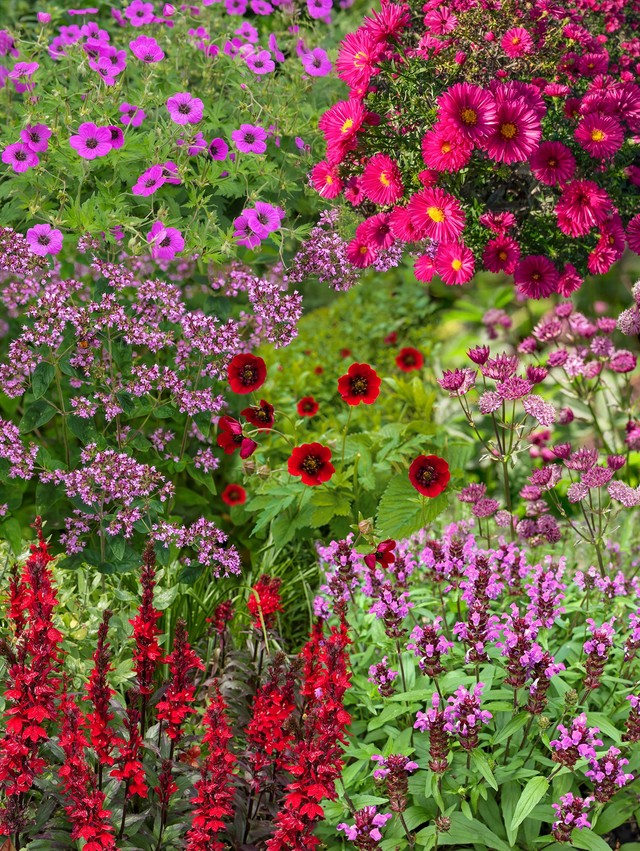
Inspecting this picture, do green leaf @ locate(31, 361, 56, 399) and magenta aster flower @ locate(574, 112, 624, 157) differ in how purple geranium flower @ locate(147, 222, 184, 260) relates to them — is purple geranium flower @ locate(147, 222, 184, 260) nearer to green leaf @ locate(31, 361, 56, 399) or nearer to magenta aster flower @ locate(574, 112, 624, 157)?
green leaf @ locate(31, 361, 56, 399)

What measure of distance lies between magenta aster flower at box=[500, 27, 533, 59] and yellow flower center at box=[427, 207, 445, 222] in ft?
1.72

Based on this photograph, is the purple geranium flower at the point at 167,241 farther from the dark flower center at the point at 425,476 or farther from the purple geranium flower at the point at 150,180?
the dark flower center at the point at 425,476

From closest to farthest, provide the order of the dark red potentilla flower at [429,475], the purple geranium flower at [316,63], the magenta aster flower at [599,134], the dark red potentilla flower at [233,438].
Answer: the magenta aster flower at [599,134] < the dark red potentilla flower at [429,475] < the dark red potentilla flower at [233,438] < the purple geranium flower at [316,63]

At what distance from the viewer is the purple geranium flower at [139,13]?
294 centimetres

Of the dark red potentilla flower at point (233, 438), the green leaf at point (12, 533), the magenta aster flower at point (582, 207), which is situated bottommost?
the green leaf at point (12, 533)

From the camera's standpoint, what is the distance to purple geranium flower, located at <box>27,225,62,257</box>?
247 cm

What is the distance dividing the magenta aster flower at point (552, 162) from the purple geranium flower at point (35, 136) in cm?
153

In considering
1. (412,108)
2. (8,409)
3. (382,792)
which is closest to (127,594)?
(382,792)

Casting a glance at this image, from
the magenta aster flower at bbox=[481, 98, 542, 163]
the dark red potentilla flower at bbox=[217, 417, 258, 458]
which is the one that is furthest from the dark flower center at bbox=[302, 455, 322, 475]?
the magenta aster flower at bbox=[481, 98, 542, 163]

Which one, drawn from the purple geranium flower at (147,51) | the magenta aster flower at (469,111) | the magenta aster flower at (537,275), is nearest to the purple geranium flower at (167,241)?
the purple geranium flower at (147,51)

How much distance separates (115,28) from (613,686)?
12.1 ft

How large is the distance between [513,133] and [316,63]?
1.21 meters

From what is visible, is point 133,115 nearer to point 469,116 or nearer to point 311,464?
point 469,116

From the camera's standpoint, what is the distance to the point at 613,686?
250 centimetres
